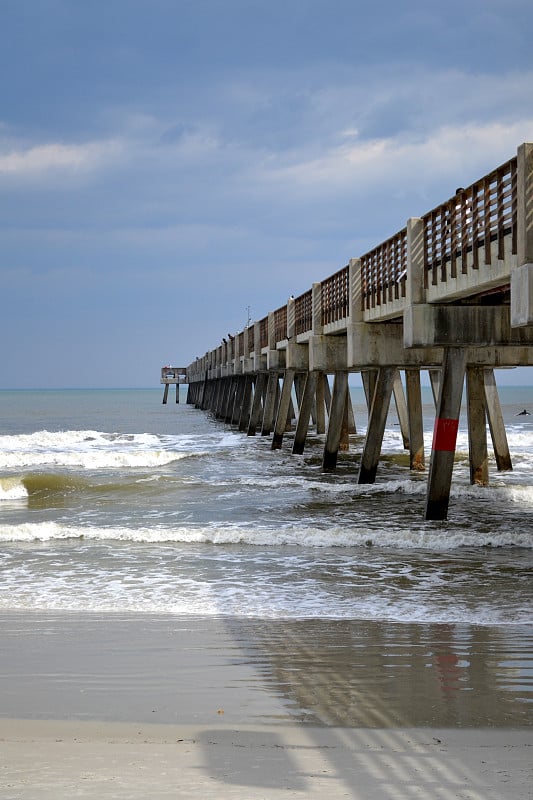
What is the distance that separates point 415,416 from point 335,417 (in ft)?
7.17

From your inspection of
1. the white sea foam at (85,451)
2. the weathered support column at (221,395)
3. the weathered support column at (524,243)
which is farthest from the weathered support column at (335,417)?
the weathered support column at (221,395)

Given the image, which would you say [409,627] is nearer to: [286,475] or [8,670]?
[8,670]

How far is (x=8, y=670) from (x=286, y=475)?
15.1 meters

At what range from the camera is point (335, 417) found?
2030cm

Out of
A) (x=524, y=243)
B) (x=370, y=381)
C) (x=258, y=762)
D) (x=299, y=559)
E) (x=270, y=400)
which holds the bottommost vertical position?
(x=299, y=559)

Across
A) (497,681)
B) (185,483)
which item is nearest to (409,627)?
(497,681)

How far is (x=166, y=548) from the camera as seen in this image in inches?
457

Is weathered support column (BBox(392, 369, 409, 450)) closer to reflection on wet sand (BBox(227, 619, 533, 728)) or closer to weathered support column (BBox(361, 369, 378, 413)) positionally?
weathered support column (BBox(361, 369, 378, 413))

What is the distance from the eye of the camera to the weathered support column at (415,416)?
21.2 metres

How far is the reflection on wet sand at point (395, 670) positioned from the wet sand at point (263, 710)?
16mm

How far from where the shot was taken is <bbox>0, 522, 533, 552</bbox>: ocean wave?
1155cm

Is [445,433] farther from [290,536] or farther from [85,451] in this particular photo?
[85,451]

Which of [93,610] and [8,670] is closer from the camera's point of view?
[8,670]

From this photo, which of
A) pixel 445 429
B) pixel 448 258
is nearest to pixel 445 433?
pixel 445 429
